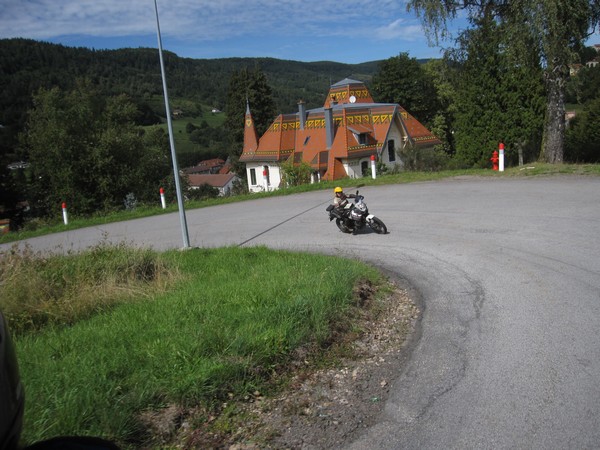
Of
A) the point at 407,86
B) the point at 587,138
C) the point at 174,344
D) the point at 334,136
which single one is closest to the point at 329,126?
the point at 334,136

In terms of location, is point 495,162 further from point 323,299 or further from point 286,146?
point 286,146

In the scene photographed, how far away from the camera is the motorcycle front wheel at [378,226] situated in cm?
1148

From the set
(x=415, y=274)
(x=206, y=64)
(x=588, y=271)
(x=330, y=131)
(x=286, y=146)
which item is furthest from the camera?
(x=206, y=64)

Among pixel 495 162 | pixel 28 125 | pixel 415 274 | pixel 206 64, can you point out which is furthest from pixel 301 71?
pixel 415 274

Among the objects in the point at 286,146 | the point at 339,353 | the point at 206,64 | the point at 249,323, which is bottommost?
the point at 339,353

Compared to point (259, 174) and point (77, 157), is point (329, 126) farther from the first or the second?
point (77, 157)

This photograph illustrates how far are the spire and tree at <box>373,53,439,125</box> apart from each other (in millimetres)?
17384

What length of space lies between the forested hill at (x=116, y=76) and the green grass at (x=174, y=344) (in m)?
6.85

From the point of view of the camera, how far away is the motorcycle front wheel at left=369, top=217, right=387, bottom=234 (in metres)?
11.5

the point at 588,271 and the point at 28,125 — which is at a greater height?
the point at 28,125

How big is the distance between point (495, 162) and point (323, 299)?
14.6 metres

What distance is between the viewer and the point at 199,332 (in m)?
5.32

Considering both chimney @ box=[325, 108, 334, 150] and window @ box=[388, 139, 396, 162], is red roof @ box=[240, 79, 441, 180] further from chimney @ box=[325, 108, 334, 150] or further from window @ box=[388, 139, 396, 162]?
window @ box=[388, 139, 396, 162]

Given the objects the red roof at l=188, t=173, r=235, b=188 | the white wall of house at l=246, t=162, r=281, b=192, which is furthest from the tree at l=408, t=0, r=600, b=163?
the red roof at l=188, t=173, r=235, b=188
